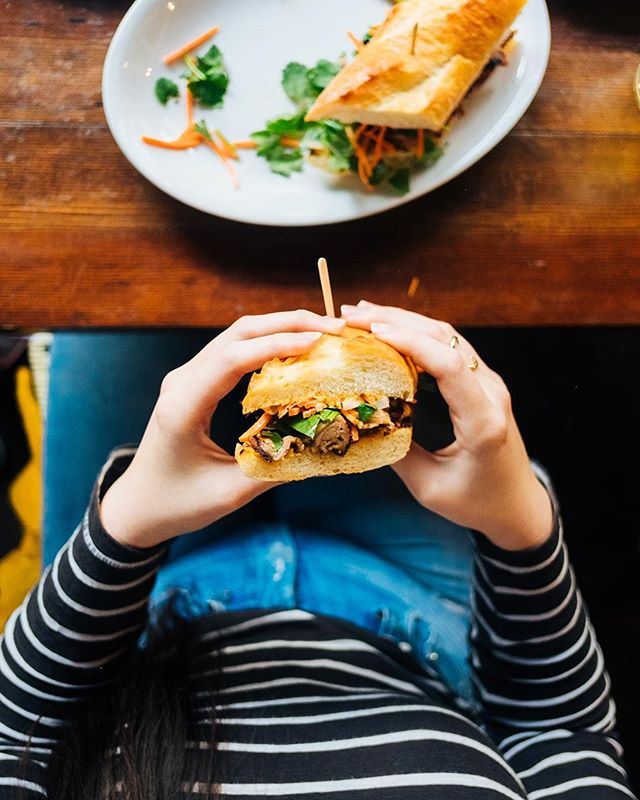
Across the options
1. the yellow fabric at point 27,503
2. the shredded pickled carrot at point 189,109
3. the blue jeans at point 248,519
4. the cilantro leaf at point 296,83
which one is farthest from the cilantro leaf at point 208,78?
the yellow fabric at point 27,503

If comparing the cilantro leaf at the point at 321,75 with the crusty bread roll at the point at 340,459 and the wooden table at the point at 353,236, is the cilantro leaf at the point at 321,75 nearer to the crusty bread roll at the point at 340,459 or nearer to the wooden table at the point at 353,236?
the wooden table at the point at 353,236

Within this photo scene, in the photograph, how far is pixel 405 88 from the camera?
4.05ft

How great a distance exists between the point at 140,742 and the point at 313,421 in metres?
0.53

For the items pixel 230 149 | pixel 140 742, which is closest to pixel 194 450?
pixel 140 742

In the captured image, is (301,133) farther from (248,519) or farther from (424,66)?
(248,519)

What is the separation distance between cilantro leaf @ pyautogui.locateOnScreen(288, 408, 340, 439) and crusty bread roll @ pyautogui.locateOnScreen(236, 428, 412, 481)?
3 centimetres

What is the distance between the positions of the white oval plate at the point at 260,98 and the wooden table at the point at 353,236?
58 millimetres

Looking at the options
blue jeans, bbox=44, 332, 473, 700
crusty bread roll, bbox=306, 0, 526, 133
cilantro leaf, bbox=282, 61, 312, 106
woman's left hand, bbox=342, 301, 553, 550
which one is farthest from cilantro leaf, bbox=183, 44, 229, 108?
woman's left hand, bbox=342, 301, 553, 550

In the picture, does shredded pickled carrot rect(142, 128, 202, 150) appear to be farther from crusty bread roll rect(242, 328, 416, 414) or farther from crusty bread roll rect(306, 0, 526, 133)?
crusty bread roll rect(242, 328, 416, 414)

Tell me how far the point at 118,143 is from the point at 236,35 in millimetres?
325

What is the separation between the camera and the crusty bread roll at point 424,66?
1220mm

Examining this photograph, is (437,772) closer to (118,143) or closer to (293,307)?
(293,307)

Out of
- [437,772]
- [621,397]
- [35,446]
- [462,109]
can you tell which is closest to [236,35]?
[462,109]

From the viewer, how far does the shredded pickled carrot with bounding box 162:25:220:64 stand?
1361 millimetres
